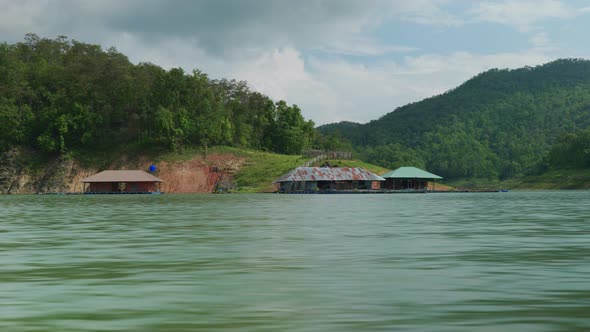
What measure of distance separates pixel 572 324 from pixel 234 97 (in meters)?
134

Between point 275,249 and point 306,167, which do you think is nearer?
point 275,249

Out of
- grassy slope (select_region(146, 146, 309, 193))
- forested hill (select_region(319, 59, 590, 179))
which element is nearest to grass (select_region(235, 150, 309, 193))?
grassy slope (select_region(146, 146, 309, 193))

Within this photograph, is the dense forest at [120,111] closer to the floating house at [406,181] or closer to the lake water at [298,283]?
the floating house at [406,181]

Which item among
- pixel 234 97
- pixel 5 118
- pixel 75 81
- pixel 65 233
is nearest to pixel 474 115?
pixel 234 97

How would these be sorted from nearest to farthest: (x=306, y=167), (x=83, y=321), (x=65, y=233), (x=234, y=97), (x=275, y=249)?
(x=83, y=321) < (x=275, y=249) < (x=65, y=233) < (x=306, y=167) < (x=234, y=97)

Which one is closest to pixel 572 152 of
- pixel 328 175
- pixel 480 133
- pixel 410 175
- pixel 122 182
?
pixel 410 175

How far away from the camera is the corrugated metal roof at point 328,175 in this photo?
96188mm

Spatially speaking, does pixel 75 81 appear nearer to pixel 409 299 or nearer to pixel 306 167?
pixel 306 167

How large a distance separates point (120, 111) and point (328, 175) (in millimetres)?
47067

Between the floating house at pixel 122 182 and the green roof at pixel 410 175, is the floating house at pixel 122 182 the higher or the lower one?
the lower one

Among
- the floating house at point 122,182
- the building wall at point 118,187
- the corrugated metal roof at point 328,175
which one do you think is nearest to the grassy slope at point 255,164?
the corrugated metal roof at point 328,175

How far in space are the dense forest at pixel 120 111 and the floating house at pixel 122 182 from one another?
1189 cm

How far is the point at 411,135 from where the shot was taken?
178 meters

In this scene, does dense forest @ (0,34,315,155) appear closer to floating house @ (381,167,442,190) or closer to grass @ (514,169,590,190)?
floating house @ (381,167,442,190)
